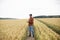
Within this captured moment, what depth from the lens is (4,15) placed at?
4.25 metres

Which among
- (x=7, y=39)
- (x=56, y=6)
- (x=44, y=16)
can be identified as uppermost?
(x=56, y=6)

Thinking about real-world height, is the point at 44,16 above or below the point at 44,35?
above

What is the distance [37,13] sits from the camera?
4.19m

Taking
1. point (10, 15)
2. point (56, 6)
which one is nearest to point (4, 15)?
point (10, 15)

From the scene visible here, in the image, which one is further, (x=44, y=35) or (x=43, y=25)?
(x=43, y=25)

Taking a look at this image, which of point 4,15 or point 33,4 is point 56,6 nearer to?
point 33,4

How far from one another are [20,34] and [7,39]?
0.38 meters

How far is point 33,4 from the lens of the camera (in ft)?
14.0

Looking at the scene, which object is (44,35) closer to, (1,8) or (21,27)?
(21,27)

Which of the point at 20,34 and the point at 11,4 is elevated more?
the point at 11,4

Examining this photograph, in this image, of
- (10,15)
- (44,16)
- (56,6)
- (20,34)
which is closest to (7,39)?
(20,34)

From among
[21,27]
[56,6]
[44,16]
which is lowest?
[21,27]

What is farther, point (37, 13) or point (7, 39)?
point (37, 13)

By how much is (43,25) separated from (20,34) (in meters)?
0.79
